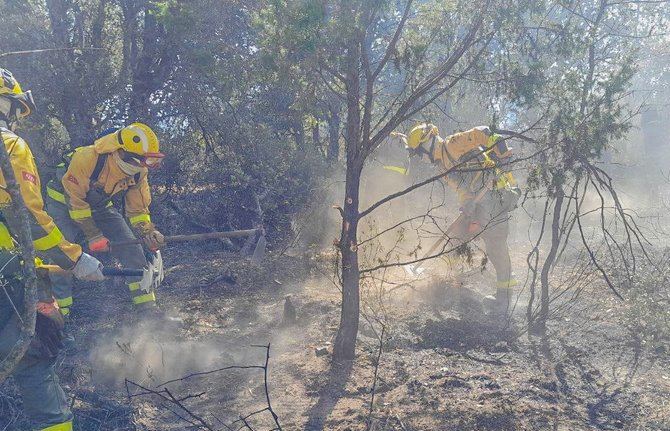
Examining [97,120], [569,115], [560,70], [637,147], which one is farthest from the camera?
[637,147]

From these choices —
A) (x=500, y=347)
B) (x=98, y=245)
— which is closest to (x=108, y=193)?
(x=98, y=245)

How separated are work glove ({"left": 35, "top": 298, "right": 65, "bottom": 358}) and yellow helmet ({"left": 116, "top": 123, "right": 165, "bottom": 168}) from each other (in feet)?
7.16

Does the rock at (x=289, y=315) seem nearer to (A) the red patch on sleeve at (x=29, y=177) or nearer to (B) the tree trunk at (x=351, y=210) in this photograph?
(B) the tree trunk at (x=351, y=210)

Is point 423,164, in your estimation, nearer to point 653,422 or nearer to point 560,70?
point 560,70

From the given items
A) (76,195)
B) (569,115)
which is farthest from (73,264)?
(569,115)

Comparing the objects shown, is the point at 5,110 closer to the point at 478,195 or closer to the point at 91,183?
the point at 91,183

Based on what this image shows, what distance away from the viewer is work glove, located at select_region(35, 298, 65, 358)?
3215 millimetres

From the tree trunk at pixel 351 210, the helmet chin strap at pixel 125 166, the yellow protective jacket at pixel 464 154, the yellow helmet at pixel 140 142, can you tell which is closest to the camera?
the tree trunk at pixel 351 210

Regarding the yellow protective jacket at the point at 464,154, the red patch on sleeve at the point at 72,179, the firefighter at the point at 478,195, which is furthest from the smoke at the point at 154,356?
the yellow protective jacket at the point at 464,154

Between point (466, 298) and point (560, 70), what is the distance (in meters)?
3.05

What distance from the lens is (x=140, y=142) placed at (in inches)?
205

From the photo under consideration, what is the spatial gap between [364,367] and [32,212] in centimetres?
263

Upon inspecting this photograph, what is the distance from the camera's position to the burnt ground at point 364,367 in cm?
377

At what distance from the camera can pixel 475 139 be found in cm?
632
